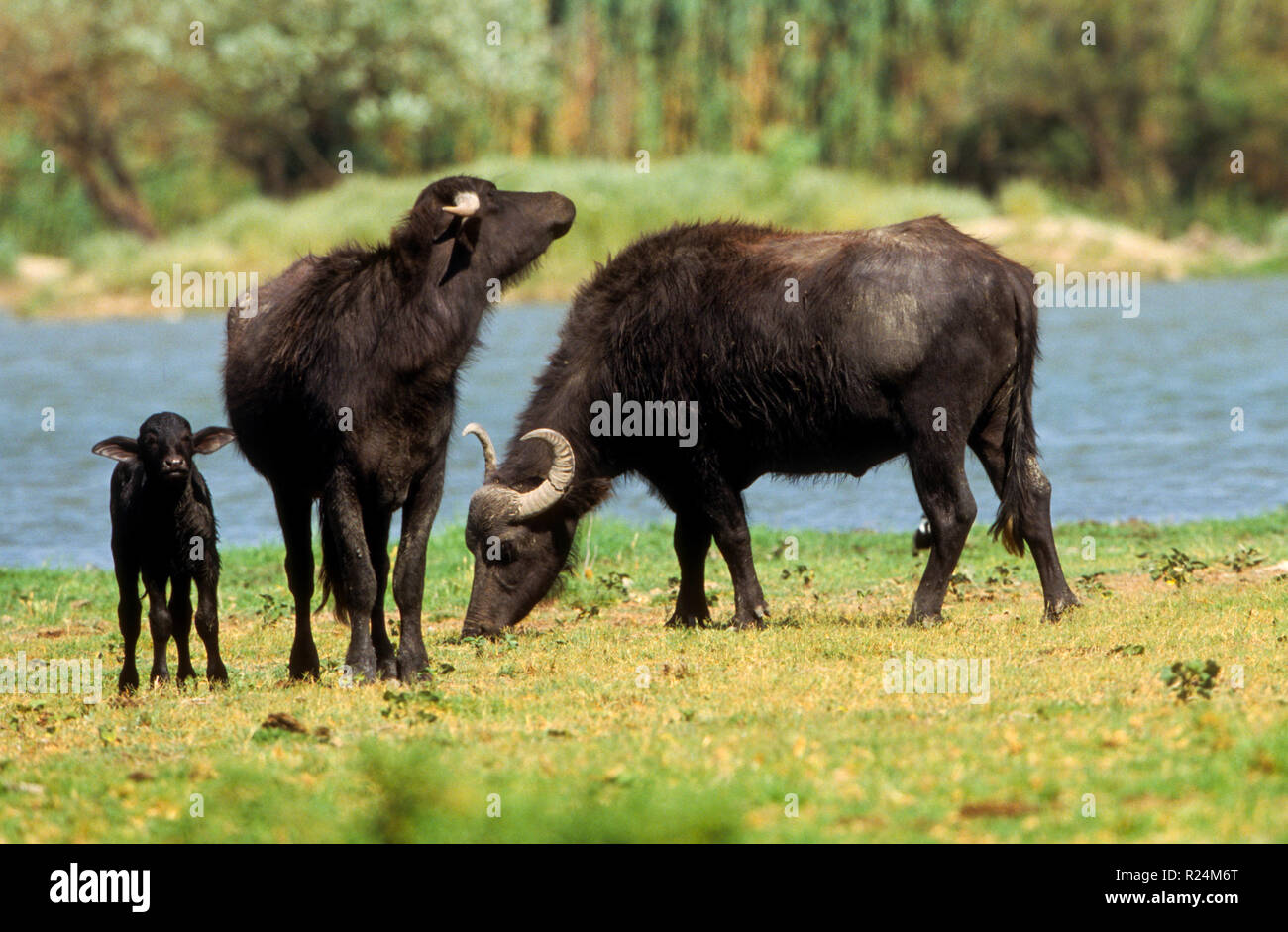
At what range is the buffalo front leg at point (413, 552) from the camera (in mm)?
9094

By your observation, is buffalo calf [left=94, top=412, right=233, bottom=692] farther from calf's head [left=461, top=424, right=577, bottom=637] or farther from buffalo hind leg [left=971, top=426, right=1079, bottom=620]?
buffalo hind leg [left=971, top=426, right=1079, bottom=620]

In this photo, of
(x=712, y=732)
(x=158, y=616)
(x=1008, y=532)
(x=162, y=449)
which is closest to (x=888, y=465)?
(x=1008, y=532)

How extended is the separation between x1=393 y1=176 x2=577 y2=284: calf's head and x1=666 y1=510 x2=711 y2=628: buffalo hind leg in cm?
241

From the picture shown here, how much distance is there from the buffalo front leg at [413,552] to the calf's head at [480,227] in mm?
1077

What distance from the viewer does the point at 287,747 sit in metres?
7.48

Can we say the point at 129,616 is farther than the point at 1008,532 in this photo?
No

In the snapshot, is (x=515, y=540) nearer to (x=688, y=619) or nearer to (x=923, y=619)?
(x=688, y=619)

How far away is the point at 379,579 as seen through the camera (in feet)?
30.9

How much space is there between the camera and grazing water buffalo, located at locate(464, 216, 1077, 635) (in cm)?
1047

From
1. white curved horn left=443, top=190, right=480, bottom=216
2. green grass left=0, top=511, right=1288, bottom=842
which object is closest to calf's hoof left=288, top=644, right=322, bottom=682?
A: green grass left=0, top=511, right=1288, bottom=842

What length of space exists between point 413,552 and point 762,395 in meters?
2.74

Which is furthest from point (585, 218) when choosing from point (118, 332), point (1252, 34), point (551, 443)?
point (551, 443)

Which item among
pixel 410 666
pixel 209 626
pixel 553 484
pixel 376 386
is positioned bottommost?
pixel 410 666

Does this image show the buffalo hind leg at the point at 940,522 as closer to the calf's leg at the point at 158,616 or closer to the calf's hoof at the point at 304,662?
the calf's hoof at the point at 304,662
